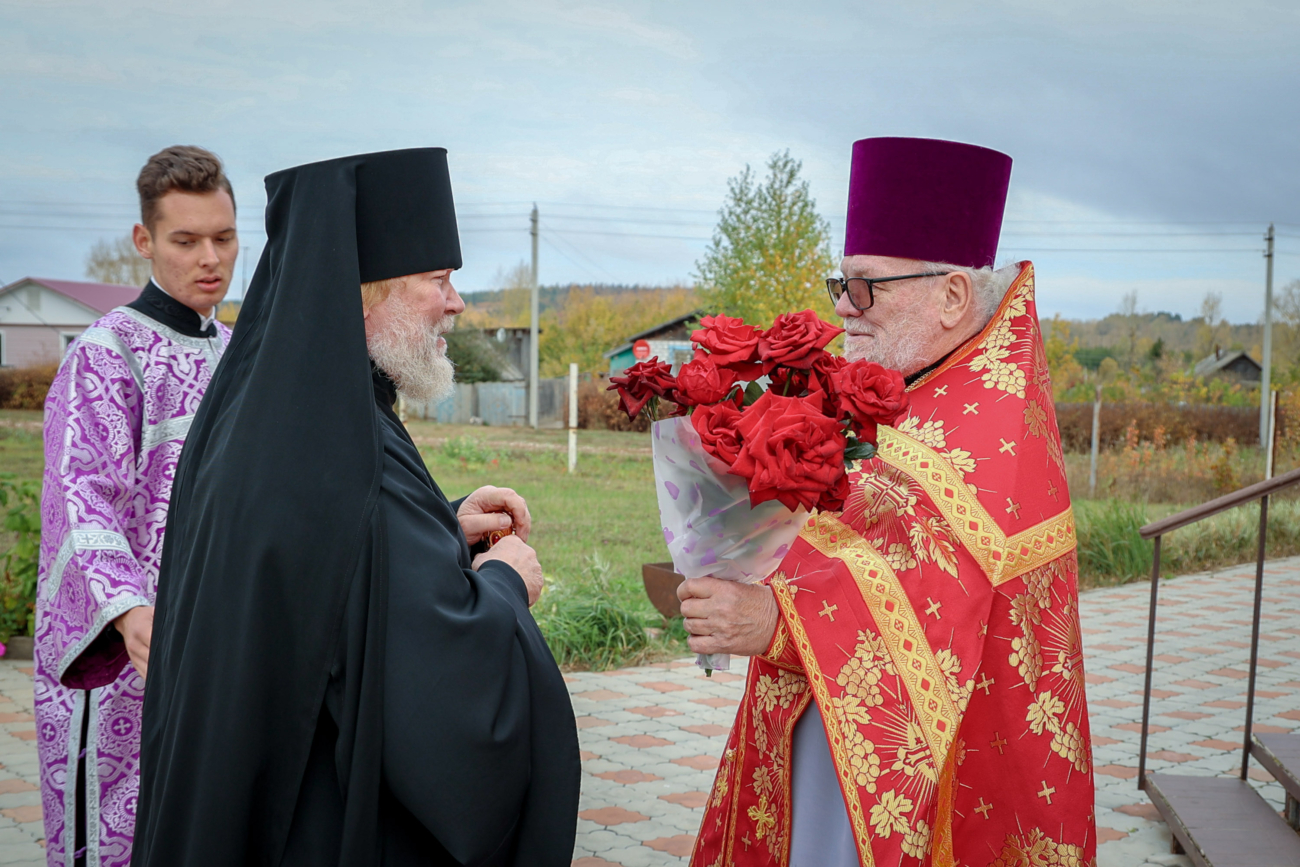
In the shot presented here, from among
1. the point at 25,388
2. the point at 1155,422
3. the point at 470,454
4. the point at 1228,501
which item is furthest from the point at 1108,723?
the point at 25,388

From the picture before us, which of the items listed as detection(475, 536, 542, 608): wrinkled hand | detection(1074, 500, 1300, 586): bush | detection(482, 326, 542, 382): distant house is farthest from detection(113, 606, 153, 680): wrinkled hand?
detection(482, 326, 542, 382): distant house

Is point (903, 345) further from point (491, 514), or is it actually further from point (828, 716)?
point (491, 514)

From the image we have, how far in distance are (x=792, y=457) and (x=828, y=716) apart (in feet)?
2.11

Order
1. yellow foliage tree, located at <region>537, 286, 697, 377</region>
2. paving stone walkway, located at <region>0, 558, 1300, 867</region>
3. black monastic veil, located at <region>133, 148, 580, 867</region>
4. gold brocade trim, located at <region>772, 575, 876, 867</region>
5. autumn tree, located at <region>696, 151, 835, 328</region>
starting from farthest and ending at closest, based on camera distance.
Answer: yellow foliage tree, located at <region>537, 286, 697, 377</region> → autumn tree, located at <region>696, 151, 835, 328</region> → paving stone walkway, located at <region>0, 558, 1300, 867</region> → gold brocade trim, located at <region>772, 575, 876, 867</region> → black monastic veil, located at <region>133, 148, 580, 867</region>

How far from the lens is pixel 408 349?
6.70 ft

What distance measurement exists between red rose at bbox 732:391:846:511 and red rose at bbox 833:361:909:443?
7cm

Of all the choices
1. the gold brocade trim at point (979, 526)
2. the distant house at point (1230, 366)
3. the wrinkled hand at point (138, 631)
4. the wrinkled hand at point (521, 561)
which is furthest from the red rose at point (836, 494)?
the distant house at point (1230, 366)

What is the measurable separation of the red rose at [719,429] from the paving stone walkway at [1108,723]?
9.23 ft

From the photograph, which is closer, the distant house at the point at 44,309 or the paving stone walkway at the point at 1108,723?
the paving stone walkway at the point at 1108,723

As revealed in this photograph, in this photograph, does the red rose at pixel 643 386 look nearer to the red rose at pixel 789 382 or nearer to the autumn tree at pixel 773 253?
the red rose at pixel 789 382

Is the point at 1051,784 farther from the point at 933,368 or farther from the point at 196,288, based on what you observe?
the point at 196,288

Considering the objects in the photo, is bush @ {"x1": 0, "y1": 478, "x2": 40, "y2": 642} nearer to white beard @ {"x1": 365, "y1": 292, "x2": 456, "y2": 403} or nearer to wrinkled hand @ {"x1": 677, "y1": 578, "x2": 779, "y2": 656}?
white beard @ {"x1": 365, "y1": 292, "x2": 456, "y2": 403}

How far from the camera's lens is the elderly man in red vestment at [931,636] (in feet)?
6.73

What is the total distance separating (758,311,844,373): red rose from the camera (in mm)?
1925
